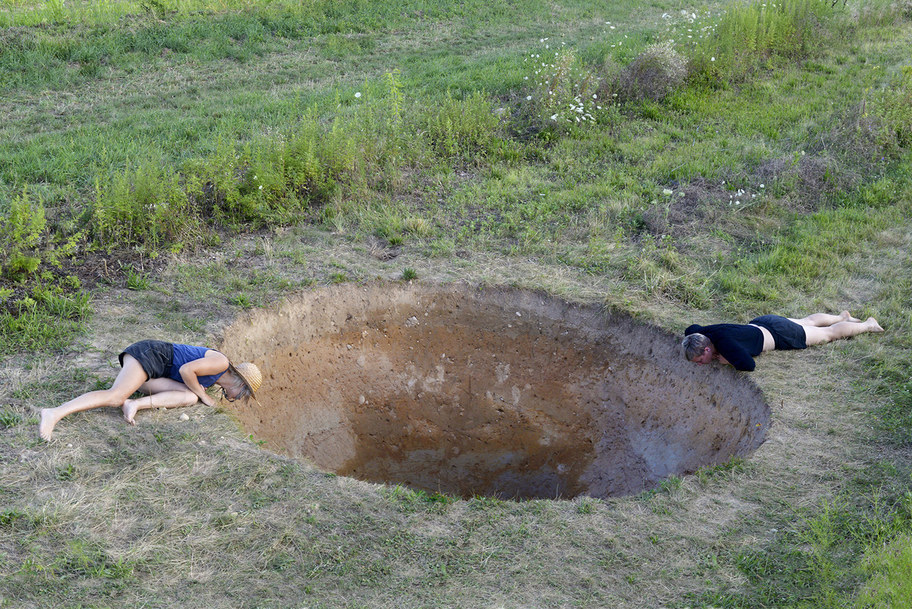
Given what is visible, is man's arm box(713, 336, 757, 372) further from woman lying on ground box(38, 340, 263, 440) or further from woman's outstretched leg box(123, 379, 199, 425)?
woman's outstretched leg box(123, 379, 199, 425)

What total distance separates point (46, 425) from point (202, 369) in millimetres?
1069

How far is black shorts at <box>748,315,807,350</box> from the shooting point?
6562 millimetres

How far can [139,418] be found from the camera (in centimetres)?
546

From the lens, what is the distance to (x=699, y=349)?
20.6 ft

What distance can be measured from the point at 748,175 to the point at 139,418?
762cm

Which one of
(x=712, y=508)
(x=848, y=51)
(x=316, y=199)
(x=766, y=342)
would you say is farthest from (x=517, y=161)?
(x=848, y=51)

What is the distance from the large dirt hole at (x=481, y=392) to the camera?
6.57 m

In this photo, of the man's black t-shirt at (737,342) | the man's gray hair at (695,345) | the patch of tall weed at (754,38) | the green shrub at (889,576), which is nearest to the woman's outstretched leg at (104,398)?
the man's gray hair at (695,345)

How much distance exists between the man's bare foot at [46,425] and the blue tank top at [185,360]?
831 mm

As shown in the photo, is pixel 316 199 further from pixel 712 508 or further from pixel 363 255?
pixel 712 508

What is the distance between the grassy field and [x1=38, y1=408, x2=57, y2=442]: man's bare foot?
114mm

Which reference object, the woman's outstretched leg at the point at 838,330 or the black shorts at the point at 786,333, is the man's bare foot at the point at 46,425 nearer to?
the black shorts at the point at 786,333

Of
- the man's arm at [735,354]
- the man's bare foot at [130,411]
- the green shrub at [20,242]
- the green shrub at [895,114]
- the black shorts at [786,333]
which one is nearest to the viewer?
the man's bare foot at [130,411]

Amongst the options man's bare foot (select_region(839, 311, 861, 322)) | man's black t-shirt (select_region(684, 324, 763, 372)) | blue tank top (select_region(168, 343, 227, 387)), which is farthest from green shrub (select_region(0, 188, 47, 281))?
man's bare foot (select_region(839, 311, 861, 322))
